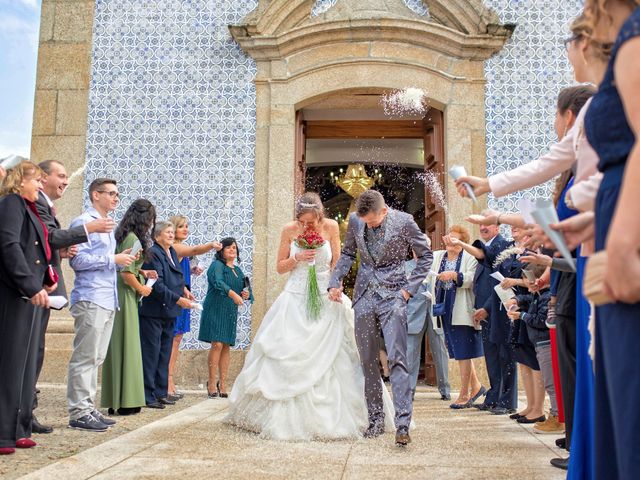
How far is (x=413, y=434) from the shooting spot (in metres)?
4.53

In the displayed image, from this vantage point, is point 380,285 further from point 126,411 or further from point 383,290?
point 126,411

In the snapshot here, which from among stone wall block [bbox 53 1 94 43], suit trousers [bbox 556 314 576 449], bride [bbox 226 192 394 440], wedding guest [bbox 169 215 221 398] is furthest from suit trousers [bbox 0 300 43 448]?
stone wall block [bbox 53 1 94 43]

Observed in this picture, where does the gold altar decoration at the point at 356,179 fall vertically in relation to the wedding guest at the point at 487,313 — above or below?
above

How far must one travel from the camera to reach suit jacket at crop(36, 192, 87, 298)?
401cm

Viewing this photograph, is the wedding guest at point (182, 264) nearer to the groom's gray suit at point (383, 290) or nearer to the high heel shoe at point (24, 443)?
the groom's gray suit at point (383, 290)

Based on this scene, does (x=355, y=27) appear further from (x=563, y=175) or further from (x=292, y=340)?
(x=563, y=175)

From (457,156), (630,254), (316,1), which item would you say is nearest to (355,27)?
(316,1)

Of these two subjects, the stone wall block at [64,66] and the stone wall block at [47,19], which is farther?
the stone wall block at [47,19]

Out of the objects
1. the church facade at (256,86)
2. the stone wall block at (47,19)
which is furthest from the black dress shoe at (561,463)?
the stone wall block at (47,19)

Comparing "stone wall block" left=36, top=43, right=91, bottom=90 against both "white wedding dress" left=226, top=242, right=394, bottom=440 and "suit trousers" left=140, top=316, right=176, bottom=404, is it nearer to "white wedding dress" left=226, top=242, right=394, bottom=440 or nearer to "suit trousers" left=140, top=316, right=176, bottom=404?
"suit trousers" left=140, top=316, right=176, bottom=404

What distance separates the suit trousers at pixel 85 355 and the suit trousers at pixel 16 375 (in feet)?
2.39

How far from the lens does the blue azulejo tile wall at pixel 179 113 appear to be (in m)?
8.16

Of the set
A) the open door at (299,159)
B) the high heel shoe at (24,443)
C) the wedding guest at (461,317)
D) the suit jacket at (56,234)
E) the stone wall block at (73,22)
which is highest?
the stone wall block at (73,22)

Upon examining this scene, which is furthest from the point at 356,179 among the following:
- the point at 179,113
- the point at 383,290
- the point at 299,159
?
the point at 383,290
